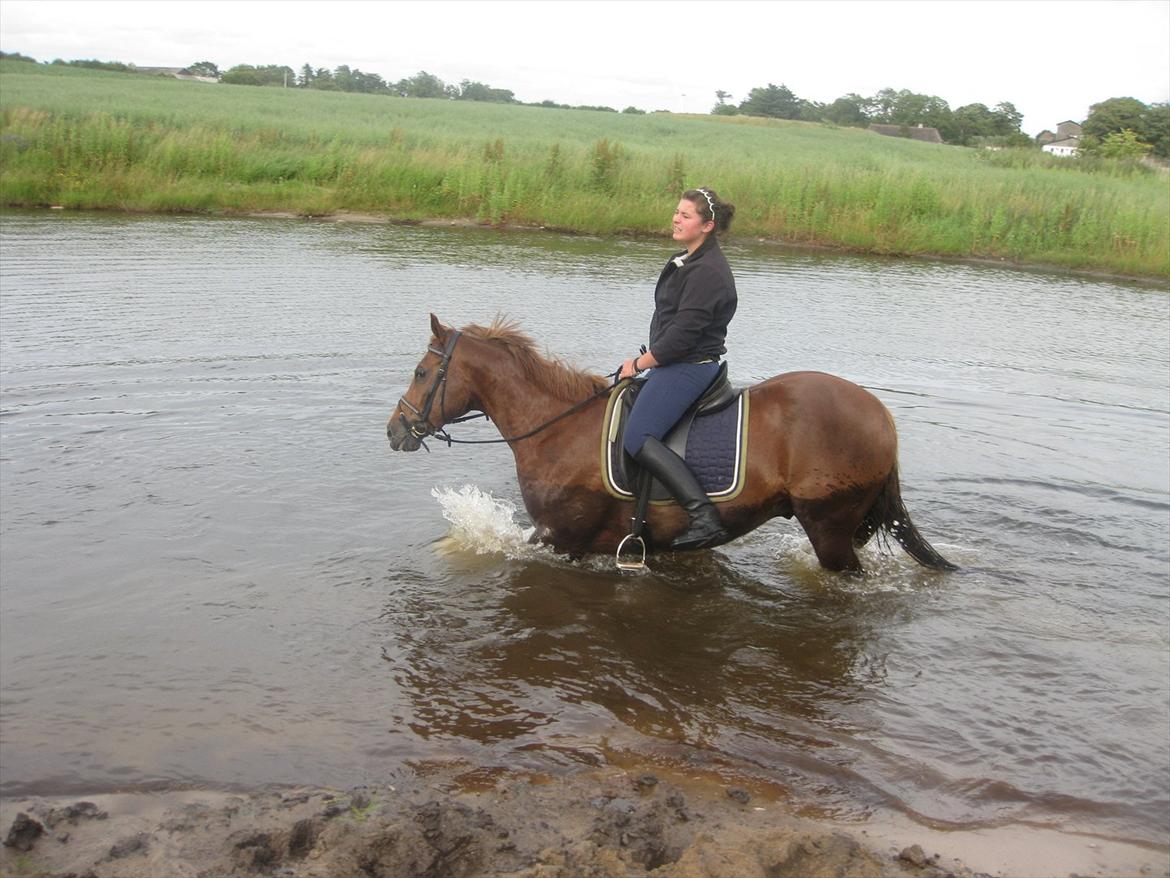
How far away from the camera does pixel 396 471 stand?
10.2 metres

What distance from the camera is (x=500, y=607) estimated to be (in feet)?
24.5

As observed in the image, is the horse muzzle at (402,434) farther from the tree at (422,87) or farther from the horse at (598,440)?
the tree at (422,87)

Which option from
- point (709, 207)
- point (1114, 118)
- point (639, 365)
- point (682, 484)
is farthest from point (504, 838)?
point (1114, 118)

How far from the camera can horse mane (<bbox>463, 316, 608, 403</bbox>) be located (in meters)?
7.67

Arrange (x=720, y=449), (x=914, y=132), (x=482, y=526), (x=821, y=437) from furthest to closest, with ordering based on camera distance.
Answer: (x=914, y=132), (x=482, y=526), (x=720, y=449), (x=821, y=437)

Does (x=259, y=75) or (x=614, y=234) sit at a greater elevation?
(x=259, y=75)

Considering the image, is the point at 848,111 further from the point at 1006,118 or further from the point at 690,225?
the point at 690,225

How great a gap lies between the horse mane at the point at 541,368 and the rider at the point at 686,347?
461 mm

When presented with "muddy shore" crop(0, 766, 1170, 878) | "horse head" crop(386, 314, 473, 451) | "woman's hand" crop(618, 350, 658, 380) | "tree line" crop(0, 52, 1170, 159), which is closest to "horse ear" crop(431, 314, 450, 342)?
"horse head" crop(386, 314, 473, 451)

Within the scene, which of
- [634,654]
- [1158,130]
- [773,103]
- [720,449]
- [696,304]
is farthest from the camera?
[773,103]

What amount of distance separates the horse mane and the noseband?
0.75 ft

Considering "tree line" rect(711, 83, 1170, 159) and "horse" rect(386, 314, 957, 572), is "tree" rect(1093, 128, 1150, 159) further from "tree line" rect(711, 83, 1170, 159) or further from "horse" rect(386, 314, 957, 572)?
"horse" rect(386, 314, 957, 572)

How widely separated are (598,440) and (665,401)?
653 mm

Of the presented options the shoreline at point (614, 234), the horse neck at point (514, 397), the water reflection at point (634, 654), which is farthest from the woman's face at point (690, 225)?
the shoreline at point (614, 234)
